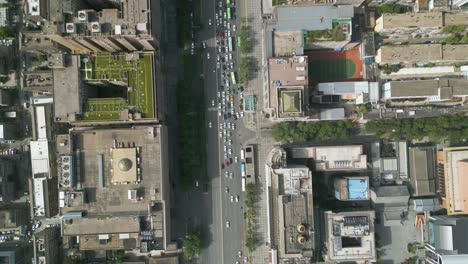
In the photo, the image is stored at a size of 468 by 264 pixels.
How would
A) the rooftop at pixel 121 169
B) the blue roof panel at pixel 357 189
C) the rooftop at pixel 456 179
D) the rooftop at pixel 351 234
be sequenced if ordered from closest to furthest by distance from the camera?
1. the rooftop at pixel 121 169
2. the rooftop at pixel 351 234
3. the rooftop at pixel 456 179
4. the blue roof panel at pixel 357 189

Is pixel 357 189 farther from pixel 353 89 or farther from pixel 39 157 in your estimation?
pixel 39 157

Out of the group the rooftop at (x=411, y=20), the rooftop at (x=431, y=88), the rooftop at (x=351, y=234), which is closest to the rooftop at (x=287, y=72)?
the rooftop at (x=411, y=20)

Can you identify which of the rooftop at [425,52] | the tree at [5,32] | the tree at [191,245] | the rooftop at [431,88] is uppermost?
the tree at [5,32]

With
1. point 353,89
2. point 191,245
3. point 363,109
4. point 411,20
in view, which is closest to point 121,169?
point 191,245

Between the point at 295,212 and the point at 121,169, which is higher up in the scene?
the point at 121,169

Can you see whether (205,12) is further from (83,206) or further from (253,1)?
(83,206)

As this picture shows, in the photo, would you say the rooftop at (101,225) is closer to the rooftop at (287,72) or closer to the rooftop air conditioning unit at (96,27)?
the rooftop air conditioning unit at (96,27)
